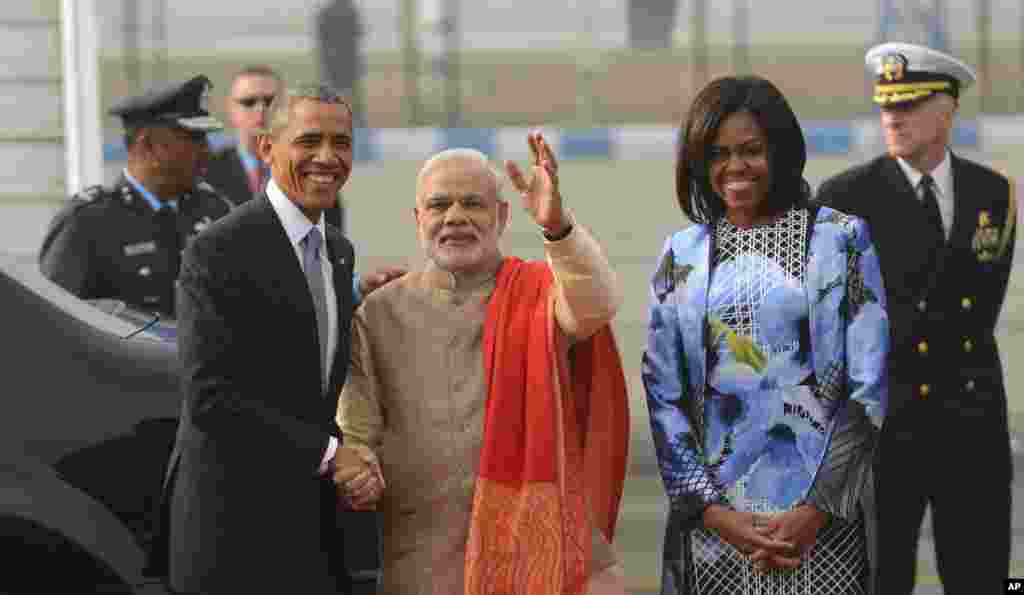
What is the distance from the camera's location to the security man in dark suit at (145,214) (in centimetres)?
580

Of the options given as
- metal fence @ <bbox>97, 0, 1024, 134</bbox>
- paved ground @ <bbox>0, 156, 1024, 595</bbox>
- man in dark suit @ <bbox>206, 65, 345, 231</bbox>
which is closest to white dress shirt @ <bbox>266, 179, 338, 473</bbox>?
man in dark suit @ <bbox>206, 65, 345, 231</bbox>

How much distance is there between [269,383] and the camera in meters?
3.62

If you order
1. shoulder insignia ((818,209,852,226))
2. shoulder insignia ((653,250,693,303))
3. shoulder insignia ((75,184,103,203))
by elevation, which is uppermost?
shoulder insignia ((818,209,852,226))

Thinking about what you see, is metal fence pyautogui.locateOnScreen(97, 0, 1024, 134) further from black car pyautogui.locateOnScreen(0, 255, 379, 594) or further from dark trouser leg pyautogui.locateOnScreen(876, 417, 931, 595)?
black car pyautogui.locateOnScreen(0, 255, 379, 594)

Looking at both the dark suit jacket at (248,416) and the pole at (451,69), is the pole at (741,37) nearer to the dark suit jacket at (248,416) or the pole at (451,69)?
the pole at (451,69)

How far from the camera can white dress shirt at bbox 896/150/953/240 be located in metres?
5.20

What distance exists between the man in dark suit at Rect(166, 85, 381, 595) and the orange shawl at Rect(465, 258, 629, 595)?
23cm

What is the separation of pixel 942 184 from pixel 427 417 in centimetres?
201

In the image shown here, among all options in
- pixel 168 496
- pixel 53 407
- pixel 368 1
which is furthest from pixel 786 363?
pixel 368 1

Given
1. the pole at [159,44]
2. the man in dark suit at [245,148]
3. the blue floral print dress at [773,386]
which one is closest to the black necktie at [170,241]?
the man in dark suit at [245,148]

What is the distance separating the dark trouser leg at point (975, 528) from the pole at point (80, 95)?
4.21 metres

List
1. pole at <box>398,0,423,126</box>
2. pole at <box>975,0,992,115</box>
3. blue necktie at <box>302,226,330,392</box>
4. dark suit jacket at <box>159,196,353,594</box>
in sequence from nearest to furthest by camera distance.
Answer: dark suit jacket at <box>159,196,353,594</box>
blue necktie at <box>302,226,330,392</box>
pole at <box>975,0,992,115</box>
pole at <box>398,0,423,126</box>

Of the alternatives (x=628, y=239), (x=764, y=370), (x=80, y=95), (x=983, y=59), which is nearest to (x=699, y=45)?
(x=983, y=59)

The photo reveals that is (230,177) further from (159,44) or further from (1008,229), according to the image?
(159,44)
